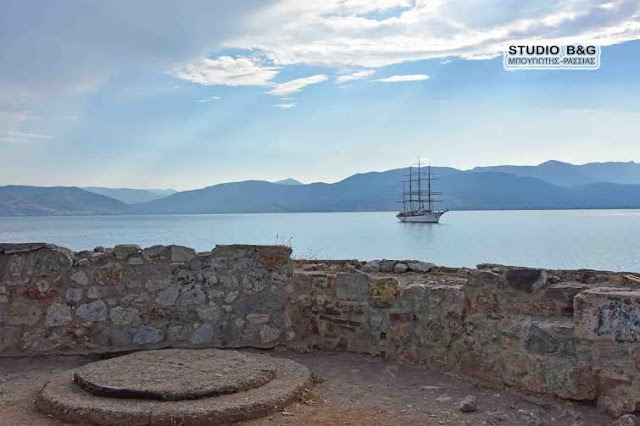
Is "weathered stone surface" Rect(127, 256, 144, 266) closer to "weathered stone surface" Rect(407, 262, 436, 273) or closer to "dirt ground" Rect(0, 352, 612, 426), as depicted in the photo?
"dirt ground" Rect(0, 352, 612, 426)

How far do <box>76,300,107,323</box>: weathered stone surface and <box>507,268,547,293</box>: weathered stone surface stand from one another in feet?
12.7

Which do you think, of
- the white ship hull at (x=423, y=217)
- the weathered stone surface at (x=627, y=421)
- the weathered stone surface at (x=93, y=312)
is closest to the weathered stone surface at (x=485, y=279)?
the weathered stone surface at (x=627, y=421)

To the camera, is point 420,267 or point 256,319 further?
point 420,267

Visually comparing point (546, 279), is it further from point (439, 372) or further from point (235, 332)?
point (235, 332)

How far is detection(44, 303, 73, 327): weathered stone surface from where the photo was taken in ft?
19.6

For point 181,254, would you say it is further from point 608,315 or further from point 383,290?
point 608,315

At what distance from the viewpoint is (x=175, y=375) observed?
4.83m

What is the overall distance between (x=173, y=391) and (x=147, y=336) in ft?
5.93

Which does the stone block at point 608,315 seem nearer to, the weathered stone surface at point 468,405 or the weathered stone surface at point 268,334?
the weathered stone surface at point 468,405

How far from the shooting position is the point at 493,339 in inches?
195

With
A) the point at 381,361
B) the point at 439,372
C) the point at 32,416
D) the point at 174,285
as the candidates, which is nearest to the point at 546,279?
the point at 439,372

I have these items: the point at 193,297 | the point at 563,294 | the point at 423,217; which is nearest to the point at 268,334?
the point at 193,297

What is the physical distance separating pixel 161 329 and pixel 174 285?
45cm

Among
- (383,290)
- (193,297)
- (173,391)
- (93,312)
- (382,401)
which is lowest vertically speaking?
(382,401)
